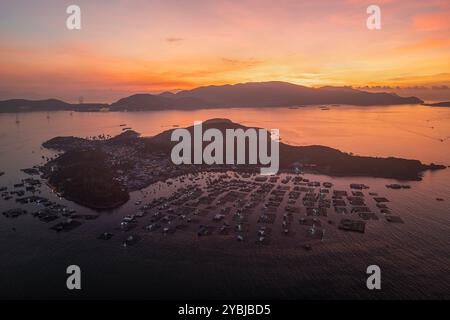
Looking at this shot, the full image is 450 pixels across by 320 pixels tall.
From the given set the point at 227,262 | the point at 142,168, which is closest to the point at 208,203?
the point at 227,262

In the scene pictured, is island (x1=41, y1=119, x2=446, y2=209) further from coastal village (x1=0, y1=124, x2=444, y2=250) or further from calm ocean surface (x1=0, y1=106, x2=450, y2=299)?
calm ocean surface (x1=0, y1=106, x2=450, y2=299)

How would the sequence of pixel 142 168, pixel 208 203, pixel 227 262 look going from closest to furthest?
pixel 227 262
pixel 208 203
pixel 142 168

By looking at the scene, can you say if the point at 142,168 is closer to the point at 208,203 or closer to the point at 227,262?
the point at 208,203

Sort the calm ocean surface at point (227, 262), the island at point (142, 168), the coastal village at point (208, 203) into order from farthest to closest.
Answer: the island at point (142, 168) < the coastal village at point (208, 203) < the calm ocean surface at point (227, 262)

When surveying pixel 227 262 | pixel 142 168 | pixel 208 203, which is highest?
pixel 142 168

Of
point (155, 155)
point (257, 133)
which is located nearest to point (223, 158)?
point (155, 155)

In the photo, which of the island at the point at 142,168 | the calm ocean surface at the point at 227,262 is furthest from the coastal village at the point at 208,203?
the calm ocean surface at the point at 227,262

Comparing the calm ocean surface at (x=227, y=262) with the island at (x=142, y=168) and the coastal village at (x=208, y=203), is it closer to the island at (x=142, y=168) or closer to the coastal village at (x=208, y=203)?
the coastal village at (x=208, y=203)

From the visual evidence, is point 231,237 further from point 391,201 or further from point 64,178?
point 64,178

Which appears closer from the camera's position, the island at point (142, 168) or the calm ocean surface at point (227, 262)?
the calm ocean surface at point (227, 262)

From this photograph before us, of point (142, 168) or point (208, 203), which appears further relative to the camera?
point (142, 168)

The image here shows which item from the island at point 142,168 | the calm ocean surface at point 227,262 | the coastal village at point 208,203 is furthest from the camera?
the island at point 142,168
